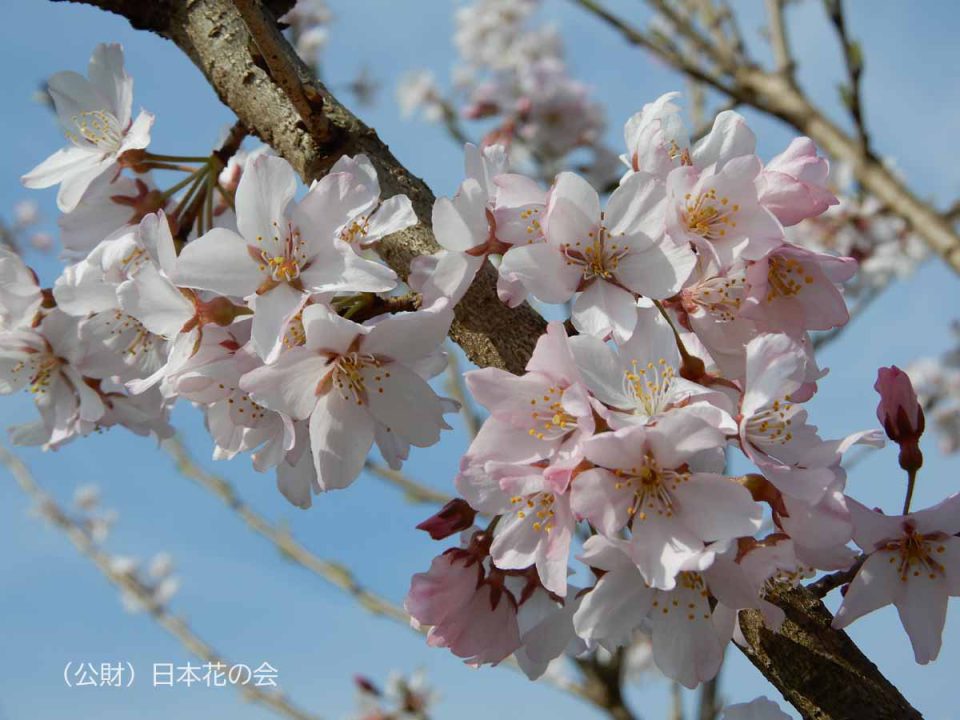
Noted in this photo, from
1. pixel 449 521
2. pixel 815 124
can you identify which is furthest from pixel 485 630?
pixel 815 124

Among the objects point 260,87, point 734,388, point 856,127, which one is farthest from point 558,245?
point 856,127

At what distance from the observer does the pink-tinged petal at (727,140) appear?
1.19 meters

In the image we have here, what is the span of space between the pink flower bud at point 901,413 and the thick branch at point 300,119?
21.7 inches

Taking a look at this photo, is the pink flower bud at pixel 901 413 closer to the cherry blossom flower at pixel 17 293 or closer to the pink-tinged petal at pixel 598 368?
the pink-tinged petal at pixel 598 368

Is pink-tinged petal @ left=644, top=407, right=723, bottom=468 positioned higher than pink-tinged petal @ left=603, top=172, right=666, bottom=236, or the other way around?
pink-tinged petal @ left=603, top=172, right=666, bottom=236

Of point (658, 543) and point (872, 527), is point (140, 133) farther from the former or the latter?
point (872, 527)

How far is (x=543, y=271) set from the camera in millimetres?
1072

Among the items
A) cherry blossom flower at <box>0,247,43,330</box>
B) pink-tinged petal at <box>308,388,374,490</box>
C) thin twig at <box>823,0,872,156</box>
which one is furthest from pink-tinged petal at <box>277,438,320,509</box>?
thin twig at <box>823,0,872,156</box>

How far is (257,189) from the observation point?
3.84ft

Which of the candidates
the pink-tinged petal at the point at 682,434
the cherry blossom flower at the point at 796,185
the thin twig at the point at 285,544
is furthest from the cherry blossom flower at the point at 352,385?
the thin twig at the point at 285,544

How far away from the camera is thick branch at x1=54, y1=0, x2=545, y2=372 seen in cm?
117

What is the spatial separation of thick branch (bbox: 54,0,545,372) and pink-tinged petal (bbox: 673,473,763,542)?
0.30 m

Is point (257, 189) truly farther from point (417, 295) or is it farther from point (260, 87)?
point (260, 87)

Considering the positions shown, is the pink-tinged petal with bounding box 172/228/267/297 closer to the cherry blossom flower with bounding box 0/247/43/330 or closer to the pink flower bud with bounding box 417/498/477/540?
the pink flower bud with bounding box 417/498/477/540
